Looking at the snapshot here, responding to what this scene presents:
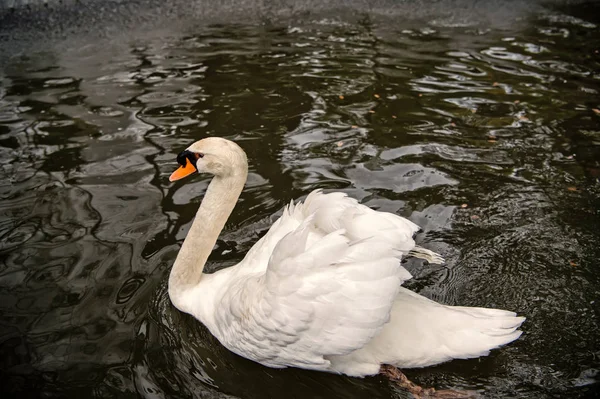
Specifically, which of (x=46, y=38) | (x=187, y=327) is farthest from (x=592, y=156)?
(x=46, y=38)

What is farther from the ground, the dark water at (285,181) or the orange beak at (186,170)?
the orange beak at (186,170)

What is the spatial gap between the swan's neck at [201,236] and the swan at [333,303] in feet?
0.07

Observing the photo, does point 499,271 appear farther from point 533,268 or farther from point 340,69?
point 340,69

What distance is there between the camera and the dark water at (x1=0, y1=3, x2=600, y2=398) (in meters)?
3.11

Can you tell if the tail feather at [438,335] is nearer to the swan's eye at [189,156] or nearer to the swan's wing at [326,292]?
the swan's wing at [326,292]

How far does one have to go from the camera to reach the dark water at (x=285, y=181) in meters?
3.11

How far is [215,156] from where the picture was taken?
317cm

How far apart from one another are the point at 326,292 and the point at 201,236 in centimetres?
110

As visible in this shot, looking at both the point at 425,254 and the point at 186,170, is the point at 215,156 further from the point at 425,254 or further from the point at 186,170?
the point at 425,254

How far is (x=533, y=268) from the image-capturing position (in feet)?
12.2

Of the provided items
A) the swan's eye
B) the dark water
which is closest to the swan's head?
the swan's eye

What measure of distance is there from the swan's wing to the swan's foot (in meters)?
0.36

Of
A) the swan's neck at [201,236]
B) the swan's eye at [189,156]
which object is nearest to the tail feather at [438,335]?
the swan's neck at [201,236]

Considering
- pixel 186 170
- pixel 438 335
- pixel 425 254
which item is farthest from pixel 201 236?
pixel 438 335
